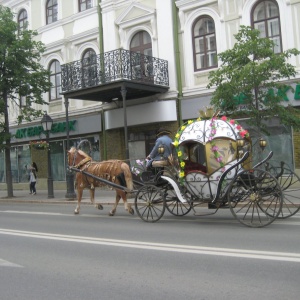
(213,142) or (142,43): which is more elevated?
(142,43)

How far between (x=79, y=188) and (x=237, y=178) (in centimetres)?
517

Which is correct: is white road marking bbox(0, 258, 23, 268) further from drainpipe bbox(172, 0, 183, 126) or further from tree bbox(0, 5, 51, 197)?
tree bbox(0, 5, 51, 197)

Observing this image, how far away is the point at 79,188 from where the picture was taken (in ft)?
39.9

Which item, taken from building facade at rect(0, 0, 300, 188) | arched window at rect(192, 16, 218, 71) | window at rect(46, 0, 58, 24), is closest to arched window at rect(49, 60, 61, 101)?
building facade at rect(0, 0, 300, 188)

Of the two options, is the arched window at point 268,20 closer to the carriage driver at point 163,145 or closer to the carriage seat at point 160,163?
the carriage driver at point 163,145

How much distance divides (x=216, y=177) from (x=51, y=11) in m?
21.1

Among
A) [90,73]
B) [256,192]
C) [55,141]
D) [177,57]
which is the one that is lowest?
[256,192]

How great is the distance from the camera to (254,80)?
13.0 m

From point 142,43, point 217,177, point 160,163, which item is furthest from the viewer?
point 142,43

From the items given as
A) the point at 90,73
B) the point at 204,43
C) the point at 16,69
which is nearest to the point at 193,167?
the point at 204,43

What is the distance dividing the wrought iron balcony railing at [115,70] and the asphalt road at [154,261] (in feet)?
34.8

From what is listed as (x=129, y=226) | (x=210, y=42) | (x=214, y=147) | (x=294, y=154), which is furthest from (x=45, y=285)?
(x=210, y=42)

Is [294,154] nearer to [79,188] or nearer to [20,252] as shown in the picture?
[79,188]

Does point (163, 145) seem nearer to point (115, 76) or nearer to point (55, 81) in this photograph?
point (115, 76)
